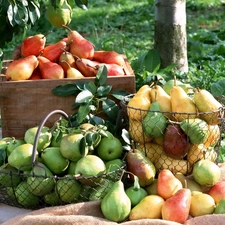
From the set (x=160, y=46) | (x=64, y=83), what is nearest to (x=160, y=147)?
(x=64, y=83)

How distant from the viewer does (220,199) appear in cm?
252

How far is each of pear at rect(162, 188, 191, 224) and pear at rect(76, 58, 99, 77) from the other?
1.11 metres

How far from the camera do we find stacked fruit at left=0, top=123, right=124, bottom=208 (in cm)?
251

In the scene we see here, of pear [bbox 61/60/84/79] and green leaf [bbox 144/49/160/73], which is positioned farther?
green leaf [bbox 144/49/160/73]

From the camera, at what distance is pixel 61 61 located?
3.29 m

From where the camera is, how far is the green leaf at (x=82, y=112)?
3002mm

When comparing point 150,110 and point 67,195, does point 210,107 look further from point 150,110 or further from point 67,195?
point 67,195

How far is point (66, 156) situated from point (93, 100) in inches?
25.5

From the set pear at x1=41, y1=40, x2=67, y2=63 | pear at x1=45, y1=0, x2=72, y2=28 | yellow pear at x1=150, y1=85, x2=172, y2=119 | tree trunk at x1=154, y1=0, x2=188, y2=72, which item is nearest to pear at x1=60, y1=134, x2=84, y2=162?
yellow pear at x1=150, y1=85, x2=172, y2=119

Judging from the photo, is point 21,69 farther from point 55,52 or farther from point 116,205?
point 116,205

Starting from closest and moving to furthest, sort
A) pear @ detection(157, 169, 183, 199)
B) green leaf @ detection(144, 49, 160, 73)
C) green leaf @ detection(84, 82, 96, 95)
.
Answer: pear @ detection(157, 169, 183, 199), green leaf @ detection(84, 82, 96, 95), green leaf @ detection(144, 49, 160, 73)

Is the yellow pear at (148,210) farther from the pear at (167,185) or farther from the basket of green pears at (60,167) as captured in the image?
the basket of green pears at (60,167)

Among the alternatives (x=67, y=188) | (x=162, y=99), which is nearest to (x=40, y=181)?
(x=67, y=188)

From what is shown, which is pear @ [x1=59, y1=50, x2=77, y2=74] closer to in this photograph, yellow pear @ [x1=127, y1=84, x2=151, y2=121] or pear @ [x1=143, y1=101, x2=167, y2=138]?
yellow pear @ [x1=127, y1=84, x2=151, y2=121]
